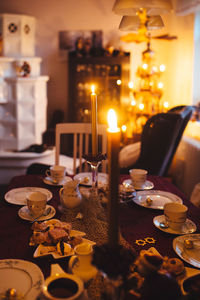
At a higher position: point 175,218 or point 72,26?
point 72,26

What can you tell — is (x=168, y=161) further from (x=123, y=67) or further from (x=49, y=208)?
(x=123, y=67)

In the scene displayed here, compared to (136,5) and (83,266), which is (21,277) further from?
(136,5)

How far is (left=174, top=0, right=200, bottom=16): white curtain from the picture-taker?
3863 mm

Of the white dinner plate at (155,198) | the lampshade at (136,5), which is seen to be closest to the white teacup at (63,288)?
the white dinner plate at (155,198)

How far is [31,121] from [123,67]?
5.08ft

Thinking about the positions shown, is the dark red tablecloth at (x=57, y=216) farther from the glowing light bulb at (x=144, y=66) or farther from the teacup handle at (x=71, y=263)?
the glowing light bulb at (x=144, y=66)

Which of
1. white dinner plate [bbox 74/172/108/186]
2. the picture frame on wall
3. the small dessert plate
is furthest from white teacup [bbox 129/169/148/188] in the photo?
the picture frame on wall

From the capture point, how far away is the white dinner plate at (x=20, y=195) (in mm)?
1673

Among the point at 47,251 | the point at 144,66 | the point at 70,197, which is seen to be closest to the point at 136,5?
the point at 70,197

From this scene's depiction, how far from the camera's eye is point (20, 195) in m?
1.76

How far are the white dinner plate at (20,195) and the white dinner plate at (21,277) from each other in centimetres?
58

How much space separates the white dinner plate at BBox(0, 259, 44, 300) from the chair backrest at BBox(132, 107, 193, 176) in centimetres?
183

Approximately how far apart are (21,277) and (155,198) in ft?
2.96

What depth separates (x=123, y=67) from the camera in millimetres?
5145
